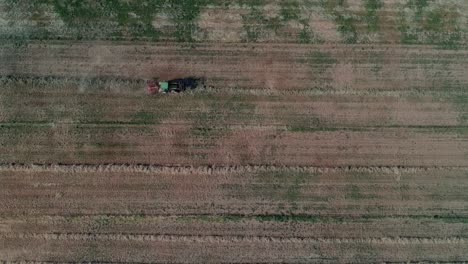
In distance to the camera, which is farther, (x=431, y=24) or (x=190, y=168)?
(x=431, y=24)

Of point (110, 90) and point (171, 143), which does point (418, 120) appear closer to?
point (171, 143)

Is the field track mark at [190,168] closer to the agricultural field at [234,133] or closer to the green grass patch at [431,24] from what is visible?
the agricultural field at [234,133]

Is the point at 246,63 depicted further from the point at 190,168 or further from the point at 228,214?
the point at 228,214

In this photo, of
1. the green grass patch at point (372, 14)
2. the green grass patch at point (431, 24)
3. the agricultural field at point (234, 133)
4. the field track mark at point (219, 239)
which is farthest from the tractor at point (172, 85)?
the green grass patch at point (431, 24)

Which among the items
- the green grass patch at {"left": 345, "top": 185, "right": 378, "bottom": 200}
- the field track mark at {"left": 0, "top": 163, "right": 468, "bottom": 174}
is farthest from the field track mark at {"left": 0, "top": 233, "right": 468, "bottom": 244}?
the field track mark at {"left": 0, "top": 163, "right": 468, "bottom": 174}

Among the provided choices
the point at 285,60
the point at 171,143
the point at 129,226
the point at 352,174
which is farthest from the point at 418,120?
the point at 129,226

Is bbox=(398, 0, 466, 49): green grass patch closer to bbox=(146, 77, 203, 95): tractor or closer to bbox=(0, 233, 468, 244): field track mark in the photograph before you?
bbox=(0, 233, 468, 244): field track mark

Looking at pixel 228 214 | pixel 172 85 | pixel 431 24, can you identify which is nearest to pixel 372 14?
pixel 431 24
